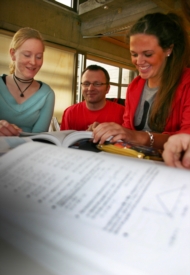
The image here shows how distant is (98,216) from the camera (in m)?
0.24

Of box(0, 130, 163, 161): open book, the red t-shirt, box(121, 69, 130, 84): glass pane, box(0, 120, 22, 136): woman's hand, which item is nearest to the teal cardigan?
the red t-shirt

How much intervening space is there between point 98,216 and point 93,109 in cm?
125

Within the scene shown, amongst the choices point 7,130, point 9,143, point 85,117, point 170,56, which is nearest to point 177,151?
point 9,143

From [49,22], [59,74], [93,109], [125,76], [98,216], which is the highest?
[49,22]

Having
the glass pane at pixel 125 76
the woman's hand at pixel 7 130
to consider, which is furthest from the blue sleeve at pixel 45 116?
the glass pane at pixel 125 76

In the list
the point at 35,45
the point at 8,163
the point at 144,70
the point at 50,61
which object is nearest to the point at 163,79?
the point at 144,70

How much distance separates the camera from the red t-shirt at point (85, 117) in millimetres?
1382

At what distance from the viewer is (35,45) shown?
1066 millimetres

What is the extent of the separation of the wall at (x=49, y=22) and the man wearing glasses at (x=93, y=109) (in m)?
1.65

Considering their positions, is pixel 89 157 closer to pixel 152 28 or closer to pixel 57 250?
pixel 57 250

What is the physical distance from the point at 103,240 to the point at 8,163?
0.21m

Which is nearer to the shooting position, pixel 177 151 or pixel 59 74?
pixel 177 151

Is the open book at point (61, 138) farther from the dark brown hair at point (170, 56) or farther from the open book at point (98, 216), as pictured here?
the dark brown hair at point (170, 56)

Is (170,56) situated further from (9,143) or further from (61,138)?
(9,143)
